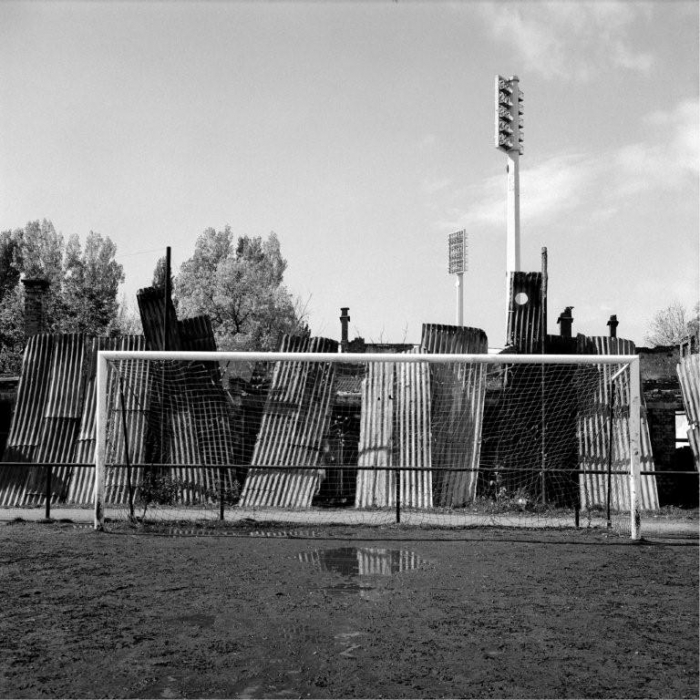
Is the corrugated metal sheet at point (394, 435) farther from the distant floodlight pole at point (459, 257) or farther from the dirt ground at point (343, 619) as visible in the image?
the distant floodlight pole at point (459, 257)

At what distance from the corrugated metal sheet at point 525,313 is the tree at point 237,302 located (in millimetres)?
18487

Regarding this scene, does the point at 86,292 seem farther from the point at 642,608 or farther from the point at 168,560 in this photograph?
the point at 642,608

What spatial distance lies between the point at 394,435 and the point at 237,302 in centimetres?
2104

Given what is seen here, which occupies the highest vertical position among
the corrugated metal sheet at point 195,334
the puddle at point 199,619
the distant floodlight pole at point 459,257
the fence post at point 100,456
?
the distant floodlight pole at point 459,257

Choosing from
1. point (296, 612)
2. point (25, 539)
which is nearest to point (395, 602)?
point (296, 612)

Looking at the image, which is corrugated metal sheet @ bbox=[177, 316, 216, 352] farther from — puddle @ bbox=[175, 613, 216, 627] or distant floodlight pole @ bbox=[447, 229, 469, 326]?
distant floodlight pole @ bbox=[447, 229, 469, 326]

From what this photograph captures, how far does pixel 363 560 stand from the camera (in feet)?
26.2

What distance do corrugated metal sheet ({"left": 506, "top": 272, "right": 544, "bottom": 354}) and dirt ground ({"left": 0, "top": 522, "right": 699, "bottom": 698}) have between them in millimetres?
4838

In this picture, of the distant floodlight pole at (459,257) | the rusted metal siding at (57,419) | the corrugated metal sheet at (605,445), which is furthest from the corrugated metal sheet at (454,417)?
the distant floodlight pole at (459,257)

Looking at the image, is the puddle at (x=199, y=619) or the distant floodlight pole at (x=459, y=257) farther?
the distant floodlight pole at (x=459, y=257)

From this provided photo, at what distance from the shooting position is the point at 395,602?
19.9 feet

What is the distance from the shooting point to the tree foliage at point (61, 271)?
33.8 metres

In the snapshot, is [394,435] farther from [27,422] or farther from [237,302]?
[237,302]

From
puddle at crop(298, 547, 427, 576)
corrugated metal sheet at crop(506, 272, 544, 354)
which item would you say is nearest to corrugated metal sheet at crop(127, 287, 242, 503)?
puddle at crop(298, 547, 427, 576)
